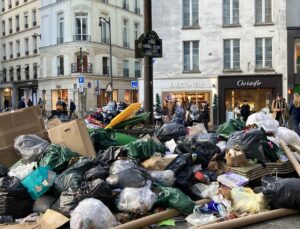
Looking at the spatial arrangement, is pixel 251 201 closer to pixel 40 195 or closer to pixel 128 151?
pixel 128 151

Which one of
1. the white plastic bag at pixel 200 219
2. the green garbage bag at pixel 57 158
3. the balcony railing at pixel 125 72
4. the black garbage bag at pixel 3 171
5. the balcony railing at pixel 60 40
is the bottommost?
the white plastic bag at pixel 200 219

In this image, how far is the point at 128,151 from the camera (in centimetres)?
701

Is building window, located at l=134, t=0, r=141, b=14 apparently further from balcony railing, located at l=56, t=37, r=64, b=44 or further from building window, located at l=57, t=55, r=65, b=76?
building window, located at l=57, t=55, r=65, b=76

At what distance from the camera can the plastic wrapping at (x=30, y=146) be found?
7062 millimetres

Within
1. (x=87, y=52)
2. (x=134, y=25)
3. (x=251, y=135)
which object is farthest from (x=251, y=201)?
(x=134, y=25)

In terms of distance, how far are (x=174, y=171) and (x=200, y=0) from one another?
25.5 metres

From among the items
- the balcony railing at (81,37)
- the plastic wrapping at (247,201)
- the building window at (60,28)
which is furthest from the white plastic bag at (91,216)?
the building window at (60,28)

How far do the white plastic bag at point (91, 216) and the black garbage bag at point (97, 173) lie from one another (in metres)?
0.69

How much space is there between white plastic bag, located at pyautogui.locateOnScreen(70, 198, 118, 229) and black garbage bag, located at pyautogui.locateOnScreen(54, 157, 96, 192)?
22.4 inches

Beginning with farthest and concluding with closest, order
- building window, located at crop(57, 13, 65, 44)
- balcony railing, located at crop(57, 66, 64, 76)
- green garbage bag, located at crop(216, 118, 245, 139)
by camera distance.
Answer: building window, located at crop(57, 13, 65, 44)
balcony railing, located at crop(57, 66, 64, 76)
green garbage bag, located at crop(216, 118, 245, 139)

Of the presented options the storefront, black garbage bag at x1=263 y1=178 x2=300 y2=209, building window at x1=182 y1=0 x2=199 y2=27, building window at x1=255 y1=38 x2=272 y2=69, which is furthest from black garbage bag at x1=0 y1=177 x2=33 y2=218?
building window at x1=182 y1=0 x2=199 y2=27

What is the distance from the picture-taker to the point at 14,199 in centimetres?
583

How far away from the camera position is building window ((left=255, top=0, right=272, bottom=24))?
3012 cm

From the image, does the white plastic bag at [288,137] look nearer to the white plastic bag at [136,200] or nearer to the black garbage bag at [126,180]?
the black garbage bag at [126,180]
